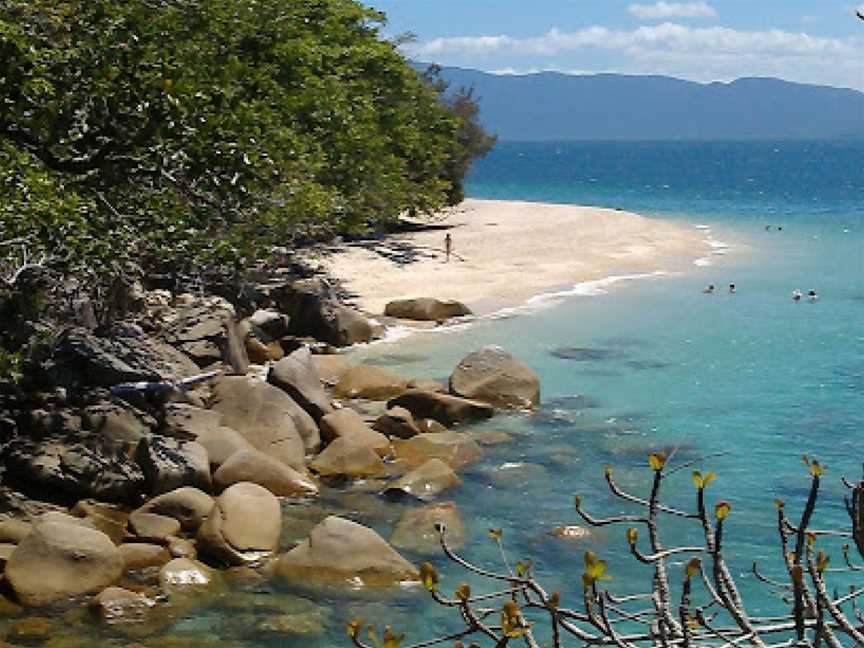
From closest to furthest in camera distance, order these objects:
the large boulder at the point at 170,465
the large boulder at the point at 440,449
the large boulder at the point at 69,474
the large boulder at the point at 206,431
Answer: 1. the large boulder at the point at 69,474
2. the large boulder at the point at 170,465
3. the large boulder at the point at 206,431
4. the large boulder at the point at 440,449

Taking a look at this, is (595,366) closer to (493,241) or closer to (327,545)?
(327,545)

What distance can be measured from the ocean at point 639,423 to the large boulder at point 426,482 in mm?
263

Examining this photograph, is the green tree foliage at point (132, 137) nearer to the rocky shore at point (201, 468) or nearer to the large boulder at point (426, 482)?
the rocky shore at point (201, 468)

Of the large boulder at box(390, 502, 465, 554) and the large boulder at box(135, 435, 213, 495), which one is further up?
the large boulder at box(135, 435, 213, 495)

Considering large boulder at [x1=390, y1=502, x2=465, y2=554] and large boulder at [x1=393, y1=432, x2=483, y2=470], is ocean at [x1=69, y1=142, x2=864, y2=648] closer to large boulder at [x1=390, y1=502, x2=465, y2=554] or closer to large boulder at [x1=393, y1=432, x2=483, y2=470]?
large boulder at [x1=390, y1=502, x2=465, y2=554]

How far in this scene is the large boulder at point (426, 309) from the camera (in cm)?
2803

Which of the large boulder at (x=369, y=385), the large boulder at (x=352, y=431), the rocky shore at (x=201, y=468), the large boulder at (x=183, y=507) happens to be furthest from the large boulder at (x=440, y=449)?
the large boulder at (x=183, y=507)

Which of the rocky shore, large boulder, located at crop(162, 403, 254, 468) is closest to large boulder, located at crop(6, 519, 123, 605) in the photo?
the rocky shore

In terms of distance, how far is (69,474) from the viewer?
13594 millimetres

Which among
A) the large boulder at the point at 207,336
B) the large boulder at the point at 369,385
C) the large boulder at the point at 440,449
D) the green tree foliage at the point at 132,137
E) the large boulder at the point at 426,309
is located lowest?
the large boulder at the point at 440,449

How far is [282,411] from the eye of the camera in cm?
1612

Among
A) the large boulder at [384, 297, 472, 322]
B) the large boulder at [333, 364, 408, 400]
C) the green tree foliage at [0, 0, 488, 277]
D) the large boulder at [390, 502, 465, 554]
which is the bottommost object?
the large boulder at [390, 502, 465, 554]

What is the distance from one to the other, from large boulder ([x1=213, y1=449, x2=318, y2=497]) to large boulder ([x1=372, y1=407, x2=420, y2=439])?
8.28 ft

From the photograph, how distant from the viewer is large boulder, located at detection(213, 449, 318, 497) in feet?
46.8
